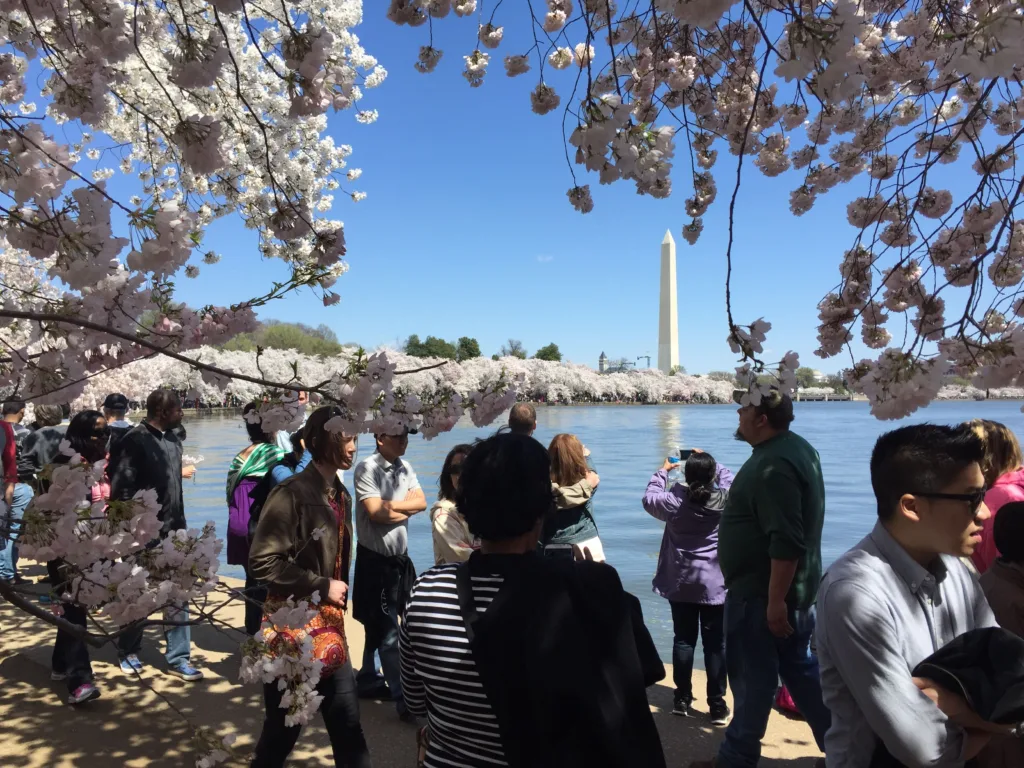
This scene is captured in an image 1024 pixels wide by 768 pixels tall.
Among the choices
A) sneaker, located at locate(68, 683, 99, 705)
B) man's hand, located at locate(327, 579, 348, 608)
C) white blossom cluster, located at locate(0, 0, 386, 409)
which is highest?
white blossom cluster, located at locate(0, 0, 386, 409)

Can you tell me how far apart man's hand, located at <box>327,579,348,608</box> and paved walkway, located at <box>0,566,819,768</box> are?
1.22 metres

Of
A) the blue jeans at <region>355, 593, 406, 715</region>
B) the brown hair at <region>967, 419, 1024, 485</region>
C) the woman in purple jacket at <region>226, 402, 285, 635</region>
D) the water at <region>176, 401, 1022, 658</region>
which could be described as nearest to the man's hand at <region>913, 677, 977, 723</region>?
the water at <region>176, 401, 1022, 658</region>

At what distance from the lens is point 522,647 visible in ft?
4.33

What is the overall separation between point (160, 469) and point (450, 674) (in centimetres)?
335

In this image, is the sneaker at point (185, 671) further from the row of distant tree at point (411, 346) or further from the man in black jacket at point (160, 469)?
the row of distant tree at point (411, 346)

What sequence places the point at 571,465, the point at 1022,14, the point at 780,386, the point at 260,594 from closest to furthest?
1. the point at 1022,14
2. the point at 780,386
3. the point at 260,594
4. the point at 571,465

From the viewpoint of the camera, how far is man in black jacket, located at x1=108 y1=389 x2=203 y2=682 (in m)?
4.02

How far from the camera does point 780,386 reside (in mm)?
2062

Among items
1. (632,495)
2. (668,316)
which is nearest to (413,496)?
(632,495)

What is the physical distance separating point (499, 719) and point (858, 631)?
0.79 metres

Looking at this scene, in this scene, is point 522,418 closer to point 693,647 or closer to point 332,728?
point 693,647

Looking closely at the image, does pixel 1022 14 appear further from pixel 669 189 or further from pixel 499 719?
pixel 499 719

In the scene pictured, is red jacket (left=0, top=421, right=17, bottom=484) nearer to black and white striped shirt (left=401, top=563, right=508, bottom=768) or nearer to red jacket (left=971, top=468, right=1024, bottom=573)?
black and white striped shirt (left=401, top=563, right=508, bottom=768)

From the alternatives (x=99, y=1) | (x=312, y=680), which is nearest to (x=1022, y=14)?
(x=312, y=680)
